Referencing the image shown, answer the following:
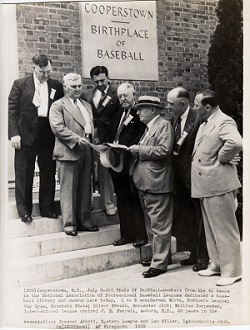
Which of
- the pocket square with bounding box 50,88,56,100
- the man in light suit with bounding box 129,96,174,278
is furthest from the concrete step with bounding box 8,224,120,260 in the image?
the pocket square with bounding box 50,88,56,100

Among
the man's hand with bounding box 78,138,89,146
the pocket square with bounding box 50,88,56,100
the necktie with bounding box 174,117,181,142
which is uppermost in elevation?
the pocket square with bounding box 50,88,56,100

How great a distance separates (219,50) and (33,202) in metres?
1.83

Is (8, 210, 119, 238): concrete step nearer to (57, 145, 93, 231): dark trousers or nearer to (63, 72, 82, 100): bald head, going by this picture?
(57, 145, 93, 231): dark trousers

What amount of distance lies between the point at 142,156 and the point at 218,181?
61 centimetres

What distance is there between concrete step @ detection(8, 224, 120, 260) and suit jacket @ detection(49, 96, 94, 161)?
612 millimetres

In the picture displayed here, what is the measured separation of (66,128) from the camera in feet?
23.9

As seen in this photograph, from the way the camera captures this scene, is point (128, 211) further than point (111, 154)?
Yes

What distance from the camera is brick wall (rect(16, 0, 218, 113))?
7160 millimetres

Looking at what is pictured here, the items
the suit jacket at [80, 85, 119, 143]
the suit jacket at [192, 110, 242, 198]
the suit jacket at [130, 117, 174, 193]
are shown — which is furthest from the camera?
the suit jacket at [80, 85, 119, 143]

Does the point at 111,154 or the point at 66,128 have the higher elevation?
the point at 66,128

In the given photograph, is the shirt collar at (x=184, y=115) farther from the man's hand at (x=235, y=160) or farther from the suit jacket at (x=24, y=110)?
the suit jacket at (x=24, y=110)

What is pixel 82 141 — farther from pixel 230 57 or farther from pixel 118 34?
pixel 230 57

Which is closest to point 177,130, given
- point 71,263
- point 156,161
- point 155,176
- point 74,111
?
point 156,161

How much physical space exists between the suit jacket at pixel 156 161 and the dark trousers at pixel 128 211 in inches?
6.1
